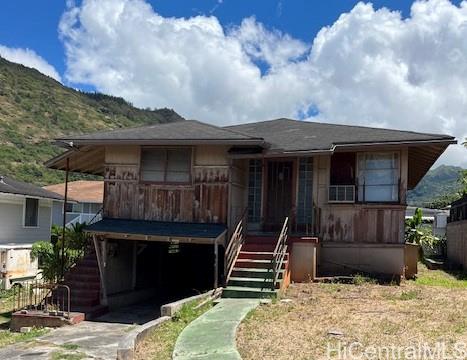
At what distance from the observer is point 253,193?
55.1 ft

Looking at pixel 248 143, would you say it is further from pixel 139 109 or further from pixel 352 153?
pixel 139 109

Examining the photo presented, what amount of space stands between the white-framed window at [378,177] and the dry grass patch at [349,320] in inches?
114

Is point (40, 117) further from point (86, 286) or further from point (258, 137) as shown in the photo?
point (258, 137)

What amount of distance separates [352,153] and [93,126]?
5805 cm

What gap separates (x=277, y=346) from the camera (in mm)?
8336

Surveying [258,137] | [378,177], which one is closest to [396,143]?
[378,177]

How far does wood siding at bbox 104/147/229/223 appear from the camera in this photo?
15133mm

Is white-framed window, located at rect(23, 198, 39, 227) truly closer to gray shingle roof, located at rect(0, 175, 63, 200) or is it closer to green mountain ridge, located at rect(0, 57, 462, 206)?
gray shingle roof, located at rect(0, 175, 63, 200)

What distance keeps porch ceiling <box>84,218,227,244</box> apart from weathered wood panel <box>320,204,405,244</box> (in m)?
3.25

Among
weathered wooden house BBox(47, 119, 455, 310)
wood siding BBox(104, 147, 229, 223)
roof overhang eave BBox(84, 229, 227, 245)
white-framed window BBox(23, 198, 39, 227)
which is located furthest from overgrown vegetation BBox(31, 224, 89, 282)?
white-framed window BBox(23, 198, 39, 227)

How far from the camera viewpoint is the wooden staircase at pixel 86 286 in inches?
561

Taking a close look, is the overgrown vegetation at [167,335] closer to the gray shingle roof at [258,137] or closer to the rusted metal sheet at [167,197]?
the rusted metal sheet at [167,197]

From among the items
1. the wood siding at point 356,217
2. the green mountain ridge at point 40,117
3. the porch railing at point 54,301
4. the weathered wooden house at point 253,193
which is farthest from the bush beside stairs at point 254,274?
the green mountain ridge at point 40,117

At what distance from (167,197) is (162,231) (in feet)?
4.87
